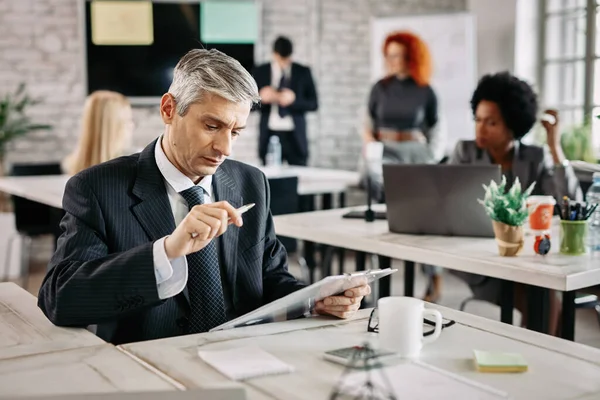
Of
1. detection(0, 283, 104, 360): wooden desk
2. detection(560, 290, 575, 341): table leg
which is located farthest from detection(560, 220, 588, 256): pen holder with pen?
detection(0, 283, 104, 360): wooden desk

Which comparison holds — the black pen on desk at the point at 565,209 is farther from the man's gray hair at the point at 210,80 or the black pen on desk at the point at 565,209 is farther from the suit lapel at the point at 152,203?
the suit lapel at the point at 152,203

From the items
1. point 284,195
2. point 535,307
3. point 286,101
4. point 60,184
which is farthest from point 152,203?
point 286,101

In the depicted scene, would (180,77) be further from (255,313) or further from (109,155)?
(109,155)

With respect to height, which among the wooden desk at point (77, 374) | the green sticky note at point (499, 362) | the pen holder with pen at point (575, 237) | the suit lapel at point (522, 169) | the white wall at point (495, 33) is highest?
the white wall at point (495, 33)

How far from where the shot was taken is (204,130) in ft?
5.52

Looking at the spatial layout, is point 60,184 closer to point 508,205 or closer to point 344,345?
point 508,205

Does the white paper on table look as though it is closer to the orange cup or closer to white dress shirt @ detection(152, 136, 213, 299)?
white dress shirt @ detection(152, 136, 213, 299)

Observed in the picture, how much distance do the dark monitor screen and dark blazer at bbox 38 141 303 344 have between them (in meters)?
4.22

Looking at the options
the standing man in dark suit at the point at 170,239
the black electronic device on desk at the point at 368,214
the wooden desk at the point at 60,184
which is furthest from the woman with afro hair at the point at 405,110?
the standing man in dark suit at the point at 170,239

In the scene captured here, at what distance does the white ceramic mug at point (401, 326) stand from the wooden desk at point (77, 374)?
36 cm

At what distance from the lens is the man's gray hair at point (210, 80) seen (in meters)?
1.66

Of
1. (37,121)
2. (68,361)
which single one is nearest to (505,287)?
(68,361)

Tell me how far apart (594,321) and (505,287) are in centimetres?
198

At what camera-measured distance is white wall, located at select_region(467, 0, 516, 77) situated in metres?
5.80
